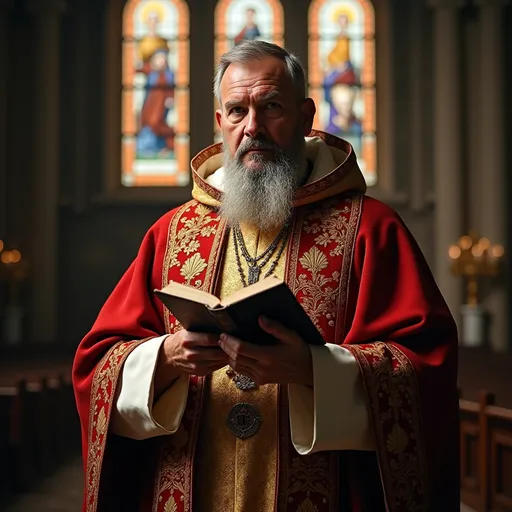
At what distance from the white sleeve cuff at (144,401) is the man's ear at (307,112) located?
2.64 feet

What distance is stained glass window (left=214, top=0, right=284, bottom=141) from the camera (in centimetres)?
1517

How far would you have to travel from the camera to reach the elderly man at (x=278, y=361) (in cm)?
245

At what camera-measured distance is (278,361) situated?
2.34 metres

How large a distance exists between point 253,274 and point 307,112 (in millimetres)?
525

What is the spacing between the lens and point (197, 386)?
267 cm

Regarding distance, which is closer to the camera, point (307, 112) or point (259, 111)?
point (259, 111)

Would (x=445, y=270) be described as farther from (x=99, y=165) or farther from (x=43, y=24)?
(x=43, y=24)

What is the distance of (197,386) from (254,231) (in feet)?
1.77

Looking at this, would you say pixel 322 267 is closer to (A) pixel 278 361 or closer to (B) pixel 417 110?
(A) pixel 278 361

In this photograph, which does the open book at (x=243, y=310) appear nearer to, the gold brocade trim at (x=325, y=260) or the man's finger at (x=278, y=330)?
the man's finger at (x=278, y=330)

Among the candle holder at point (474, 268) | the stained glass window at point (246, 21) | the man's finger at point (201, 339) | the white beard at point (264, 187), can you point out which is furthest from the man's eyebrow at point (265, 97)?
the stained glass window at point (246, 21)

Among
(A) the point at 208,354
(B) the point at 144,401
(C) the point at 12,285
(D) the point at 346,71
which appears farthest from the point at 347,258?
(D) the point at 346,71

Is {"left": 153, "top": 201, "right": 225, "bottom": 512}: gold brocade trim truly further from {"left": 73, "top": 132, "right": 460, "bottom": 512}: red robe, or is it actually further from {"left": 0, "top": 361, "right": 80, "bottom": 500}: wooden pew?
{"left": 0, "top": 361, "right": 80, "bottom": 500}: wooden pew

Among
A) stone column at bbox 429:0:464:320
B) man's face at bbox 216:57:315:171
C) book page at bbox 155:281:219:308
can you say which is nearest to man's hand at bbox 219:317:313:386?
book page at bbox 155:281:219:308
